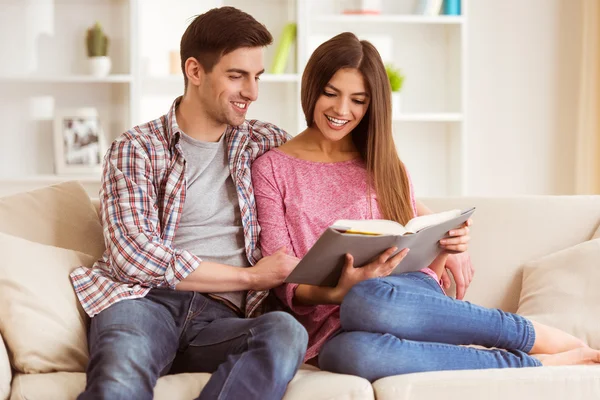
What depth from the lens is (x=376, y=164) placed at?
88.7 inches

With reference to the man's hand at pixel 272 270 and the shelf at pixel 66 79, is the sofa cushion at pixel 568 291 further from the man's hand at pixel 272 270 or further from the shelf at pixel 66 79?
the shelf at pixel 66 79

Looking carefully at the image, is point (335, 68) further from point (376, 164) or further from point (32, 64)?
point (32, 64)

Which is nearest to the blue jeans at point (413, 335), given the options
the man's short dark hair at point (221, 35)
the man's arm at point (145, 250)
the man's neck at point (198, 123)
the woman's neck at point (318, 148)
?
the man's arm at point (145, 250)

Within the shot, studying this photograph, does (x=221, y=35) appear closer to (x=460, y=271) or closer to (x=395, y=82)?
(x=460, y=271)

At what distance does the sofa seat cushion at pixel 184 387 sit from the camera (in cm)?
170

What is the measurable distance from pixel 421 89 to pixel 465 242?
237cm

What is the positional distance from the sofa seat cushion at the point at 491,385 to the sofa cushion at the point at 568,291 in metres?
0.40

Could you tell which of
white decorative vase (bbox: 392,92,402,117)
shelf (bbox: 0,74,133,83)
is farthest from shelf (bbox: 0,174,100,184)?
white decorative vase (bbox: 392,92,402,117)

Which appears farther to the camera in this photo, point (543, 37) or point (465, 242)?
point (543, 37)

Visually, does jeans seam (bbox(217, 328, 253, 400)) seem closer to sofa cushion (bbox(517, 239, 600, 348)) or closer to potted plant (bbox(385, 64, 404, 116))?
sofa cushion (bbox(517, 239, 600, 348))

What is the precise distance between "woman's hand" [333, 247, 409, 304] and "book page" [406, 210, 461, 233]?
0.08 metres

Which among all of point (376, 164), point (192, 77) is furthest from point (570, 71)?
point (192, 77)

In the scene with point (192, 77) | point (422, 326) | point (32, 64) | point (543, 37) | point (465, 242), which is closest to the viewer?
point (422, 326)

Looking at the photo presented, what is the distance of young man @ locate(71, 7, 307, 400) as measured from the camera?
5.57 feet
